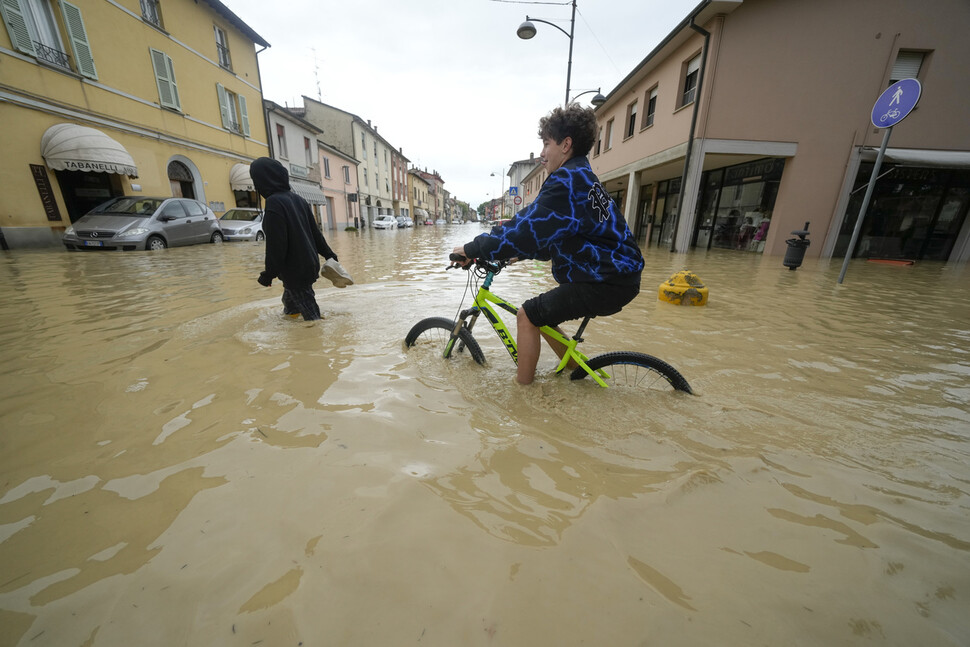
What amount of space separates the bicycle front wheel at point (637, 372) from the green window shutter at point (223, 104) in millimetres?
19743

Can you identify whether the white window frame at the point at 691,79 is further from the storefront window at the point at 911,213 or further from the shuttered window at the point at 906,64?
the storefront window at the point at 911,213

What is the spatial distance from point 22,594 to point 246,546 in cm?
63

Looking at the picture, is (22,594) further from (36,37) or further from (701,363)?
(36,37)

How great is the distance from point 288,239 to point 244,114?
59.2 ft

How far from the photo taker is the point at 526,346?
251 centimetres

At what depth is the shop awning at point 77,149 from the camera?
9500 millimetres

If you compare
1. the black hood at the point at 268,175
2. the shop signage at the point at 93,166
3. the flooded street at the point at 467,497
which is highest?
the shop signage at the point at 93,166

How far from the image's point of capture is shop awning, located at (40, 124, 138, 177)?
9.50m

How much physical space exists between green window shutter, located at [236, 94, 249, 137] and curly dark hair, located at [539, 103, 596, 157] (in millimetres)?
20037

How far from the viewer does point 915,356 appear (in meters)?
3.36

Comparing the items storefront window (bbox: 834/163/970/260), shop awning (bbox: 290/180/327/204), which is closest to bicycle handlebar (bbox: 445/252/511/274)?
storefront window (bbox: 834/163/970/260)

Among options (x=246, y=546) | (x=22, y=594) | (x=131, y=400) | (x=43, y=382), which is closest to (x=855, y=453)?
(x=246, y=546)

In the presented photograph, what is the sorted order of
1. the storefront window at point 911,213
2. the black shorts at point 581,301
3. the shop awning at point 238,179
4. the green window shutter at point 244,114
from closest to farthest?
the black shorts at point 581,301 < the storefront window at point 911,213 < the shop awning at point 238,179 < the green window shutter at point 244,114

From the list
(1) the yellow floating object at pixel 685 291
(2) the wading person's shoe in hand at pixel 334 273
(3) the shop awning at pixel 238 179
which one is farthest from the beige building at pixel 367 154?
(1) the yellow floating object at pixel 685 291
